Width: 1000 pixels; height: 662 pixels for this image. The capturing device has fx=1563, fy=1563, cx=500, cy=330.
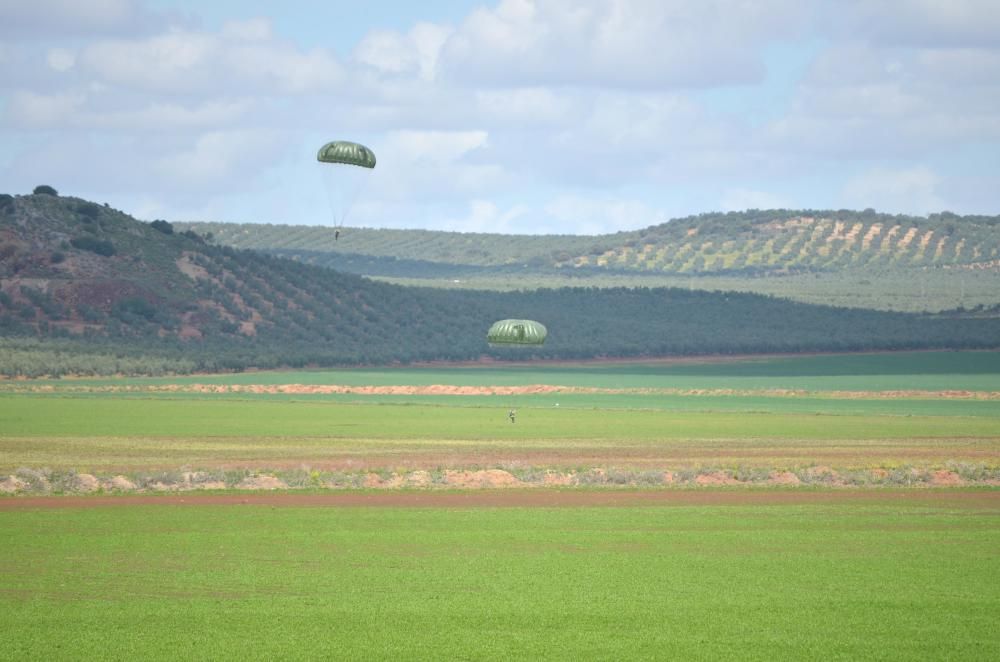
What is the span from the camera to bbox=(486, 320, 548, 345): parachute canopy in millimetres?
71875

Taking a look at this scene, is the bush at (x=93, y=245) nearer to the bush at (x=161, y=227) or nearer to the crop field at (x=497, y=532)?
the bush at (x=161, y=227)

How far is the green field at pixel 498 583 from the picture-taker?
20109 millimetres

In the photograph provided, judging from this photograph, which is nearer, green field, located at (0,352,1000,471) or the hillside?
green field, located at (0,352,1000,471)

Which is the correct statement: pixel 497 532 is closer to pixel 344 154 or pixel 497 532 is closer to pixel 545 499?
pixel 545 499

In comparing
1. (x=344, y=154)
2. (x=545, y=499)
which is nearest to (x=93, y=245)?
(x=344, y=154)

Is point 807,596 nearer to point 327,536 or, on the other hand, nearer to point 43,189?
point 327,536

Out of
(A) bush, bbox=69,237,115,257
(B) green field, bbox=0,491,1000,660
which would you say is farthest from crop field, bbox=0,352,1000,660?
(A) bush, bbox=69,237,115,257

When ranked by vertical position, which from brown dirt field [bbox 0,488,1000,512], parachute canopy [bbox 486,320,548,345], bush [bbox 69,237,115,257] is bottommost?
brown dirt field [bbox 0,488,1000,512]

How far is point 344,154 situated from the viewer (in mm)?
60656

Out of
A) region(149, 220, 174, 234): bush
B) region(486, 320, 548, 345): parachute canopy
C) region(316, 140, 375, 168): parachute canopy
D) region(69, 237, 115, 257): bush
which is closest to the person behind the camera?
region(316, 140, 375, 168): parachute canopy

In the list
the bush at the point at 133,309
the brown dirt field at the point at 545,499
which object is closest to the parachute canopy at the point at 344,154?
the brown dirt field at the point at 545,499

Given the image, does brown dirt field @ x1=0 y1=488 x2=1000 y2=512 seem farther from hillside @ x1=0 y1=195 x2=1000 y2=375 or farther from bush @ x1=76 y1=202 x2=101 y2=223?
bush @ x1=76 y1=202 x2=101 y2=223

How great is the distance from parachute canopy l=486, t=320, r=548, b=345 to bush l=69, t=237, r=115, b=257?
56516mm

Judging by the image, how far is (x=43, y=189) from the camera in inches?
5271
